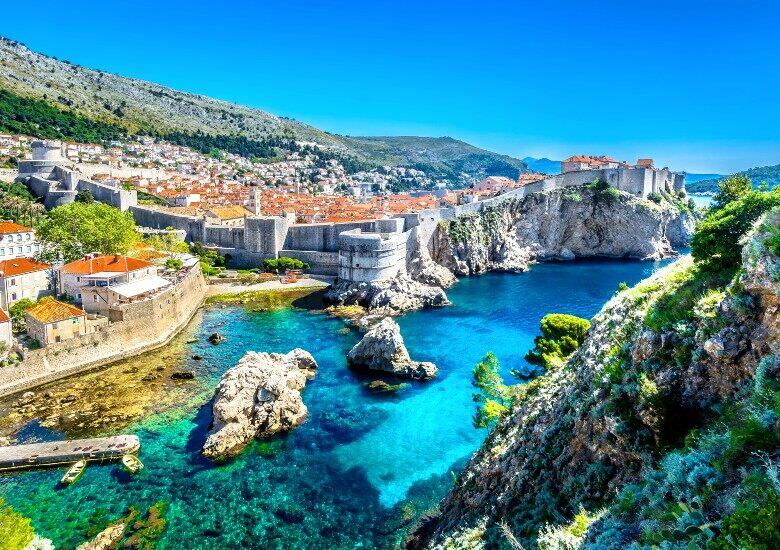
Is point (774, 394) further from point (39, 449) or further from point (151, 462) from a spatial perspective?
point (39, 449)

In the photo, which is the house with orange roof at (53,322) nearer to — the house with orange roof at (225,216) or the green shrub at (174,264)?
the green shrub at (174,264)

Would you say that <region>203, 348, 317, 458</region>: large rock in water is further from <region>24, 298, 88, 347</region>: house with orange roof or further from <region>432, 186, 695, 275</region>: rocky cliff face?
<region>432, 186, 695, 275</region>: rocky cliff face

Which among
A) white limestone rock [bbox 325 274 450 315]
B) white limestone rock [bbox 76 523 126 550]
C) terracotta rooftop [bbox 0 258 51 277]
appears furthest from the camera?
white limestone rock [bbox 325 274 450 315]

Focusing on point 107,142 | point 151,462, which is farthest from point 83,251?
point 107,142

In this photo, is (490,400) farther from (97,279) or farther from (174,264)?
(174,264)

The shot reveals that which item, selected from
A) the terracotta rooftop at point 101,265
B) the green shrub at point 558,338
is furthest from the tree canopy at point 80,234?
the green shrub at point 558,338

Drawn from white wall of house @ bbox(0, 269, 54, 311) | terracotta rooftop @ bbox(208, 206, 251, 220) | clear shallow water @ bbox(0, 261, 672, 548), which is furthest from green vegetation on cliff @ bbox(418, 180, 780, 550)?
terracotta rooftop @ bbox(208, 206, 251, 220)
